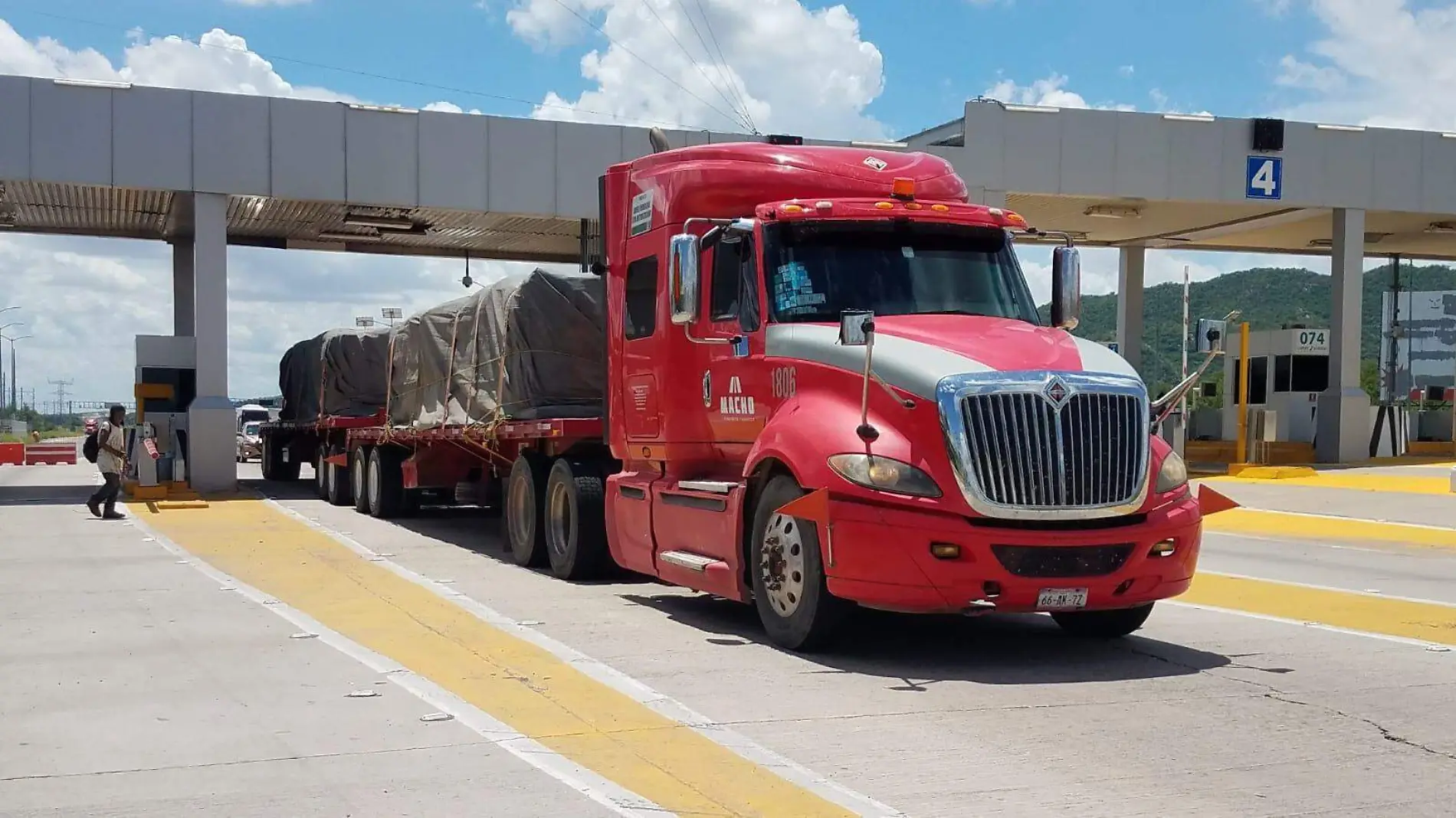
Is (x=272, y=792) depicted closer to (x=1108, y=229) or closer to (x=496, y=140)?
(x=496, y=140)

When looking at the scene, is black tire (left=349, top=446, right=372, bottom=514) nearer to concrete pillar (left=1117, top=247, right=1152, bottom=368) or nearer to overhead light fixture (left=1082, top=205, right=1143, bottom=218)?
overhead light fixture (left=1082, top=205, right=1143, bottom=218)

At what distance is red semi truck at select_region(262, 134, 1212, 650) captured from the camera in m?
8.70

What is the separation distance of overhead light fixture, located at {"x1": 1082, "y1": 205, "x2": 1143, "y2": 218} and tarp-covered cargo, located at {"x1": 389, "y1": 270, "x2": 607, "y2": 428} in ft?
67.5

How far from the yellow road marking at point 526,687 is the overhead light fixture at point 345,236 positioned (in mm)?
17459

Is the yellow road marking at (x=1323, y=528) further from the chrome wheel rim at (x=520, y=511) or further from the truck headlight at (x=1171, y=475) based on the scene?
the truck headlight at (x=1171, y=475)

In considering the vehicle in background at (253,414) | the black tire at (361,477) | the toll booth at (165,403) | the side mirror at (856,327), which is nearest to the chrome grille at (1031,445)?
the side mirror at (856,327)

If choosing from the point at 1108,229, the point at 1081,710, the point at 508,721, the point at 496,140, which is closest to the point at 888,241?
the point at 1081,710

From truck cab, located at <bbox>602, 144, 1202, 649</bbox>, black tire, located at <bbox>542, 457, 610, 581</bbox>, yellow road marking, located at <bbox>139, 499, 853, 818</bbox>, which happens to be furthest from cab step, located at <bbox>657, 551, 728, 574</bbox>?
black tire, located at <bbox>542, 457, 610, 581</bbox>

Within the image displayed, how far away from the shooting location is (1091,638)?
33.6 ft

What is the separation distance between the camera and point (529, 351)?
14.9 meters

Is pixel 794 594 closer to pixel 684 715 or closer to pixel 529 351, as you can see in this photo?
pixel 684 715

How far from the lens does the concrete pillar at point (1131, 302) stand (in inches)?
1626

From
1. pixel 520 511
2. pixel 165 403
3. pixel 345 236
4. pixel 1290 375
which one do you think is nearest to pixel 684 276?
pixel 520 511

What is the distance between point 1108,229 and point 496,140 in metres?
17.7
